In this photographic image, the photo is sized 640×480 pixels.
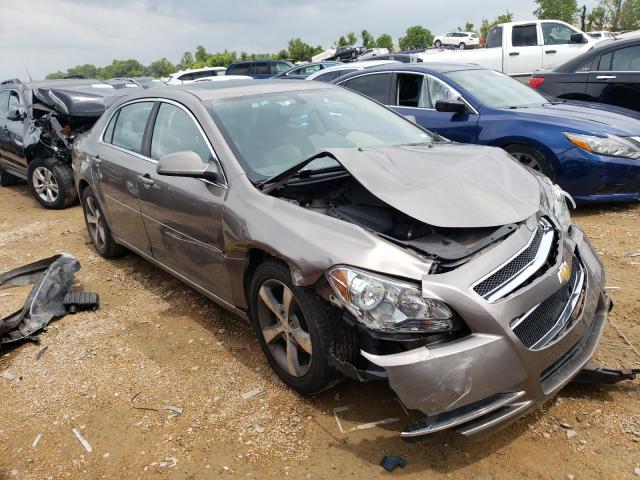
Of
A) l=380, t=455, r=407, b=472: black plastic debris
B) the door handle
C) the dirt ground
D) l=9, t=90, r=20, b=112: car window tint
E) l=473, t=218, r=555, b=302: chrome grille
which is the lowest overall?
the dirt ground

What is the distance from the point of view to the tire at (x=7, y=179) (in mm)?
9703

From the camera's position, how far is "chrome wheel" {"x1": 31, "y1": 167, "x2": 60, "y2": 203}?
7750 millimetres

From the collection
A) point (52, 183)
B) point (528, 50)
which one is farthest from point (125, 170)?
point (528, 50)

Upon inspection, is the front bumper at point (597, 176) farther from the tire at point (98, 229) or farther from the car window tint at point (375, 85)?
the tire at point (98, 229)

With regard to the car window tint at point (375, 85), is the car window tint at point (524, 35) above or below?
A: above

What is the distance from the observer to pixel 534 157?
5477 mm

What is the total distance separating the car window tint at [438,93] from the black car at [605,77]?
2.70m

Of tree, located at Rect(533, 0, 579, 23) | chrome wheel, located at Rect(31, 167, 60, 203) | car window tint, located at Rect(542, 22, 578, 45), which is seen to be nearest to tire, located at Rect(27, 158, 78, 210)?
A: chrome wheel, located at Rect(31, 167, 60, 203)

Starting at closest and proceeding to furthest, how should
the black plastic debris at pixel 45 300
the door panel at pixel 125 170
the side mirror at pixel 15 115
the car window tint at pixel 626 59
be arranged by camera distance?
the black plastic debris at pixel 45 300 → the door panel at pixel 125 170 → the car window tint at pixel 626 59 → the side mirror at pixel 15 115

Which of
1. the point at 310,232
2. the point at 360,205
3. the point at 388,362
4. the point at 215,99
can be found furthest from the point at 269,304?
the point at 215,99

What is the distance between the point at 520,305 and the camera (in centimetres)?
218

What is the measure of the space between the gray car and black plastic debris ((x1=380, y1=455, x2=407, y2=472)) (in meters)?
0.29

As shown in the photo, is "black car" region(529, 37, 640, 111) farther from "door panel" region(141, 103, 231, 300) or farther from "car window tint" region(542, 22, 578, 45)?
"door panel" region(141, 103, 231, 300)

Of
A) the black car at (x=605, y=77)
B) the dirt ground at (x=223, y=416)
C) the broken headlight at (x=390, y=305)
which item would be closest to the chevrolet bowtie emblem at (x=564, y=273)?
the broken headlight at (x=390, y=305)
